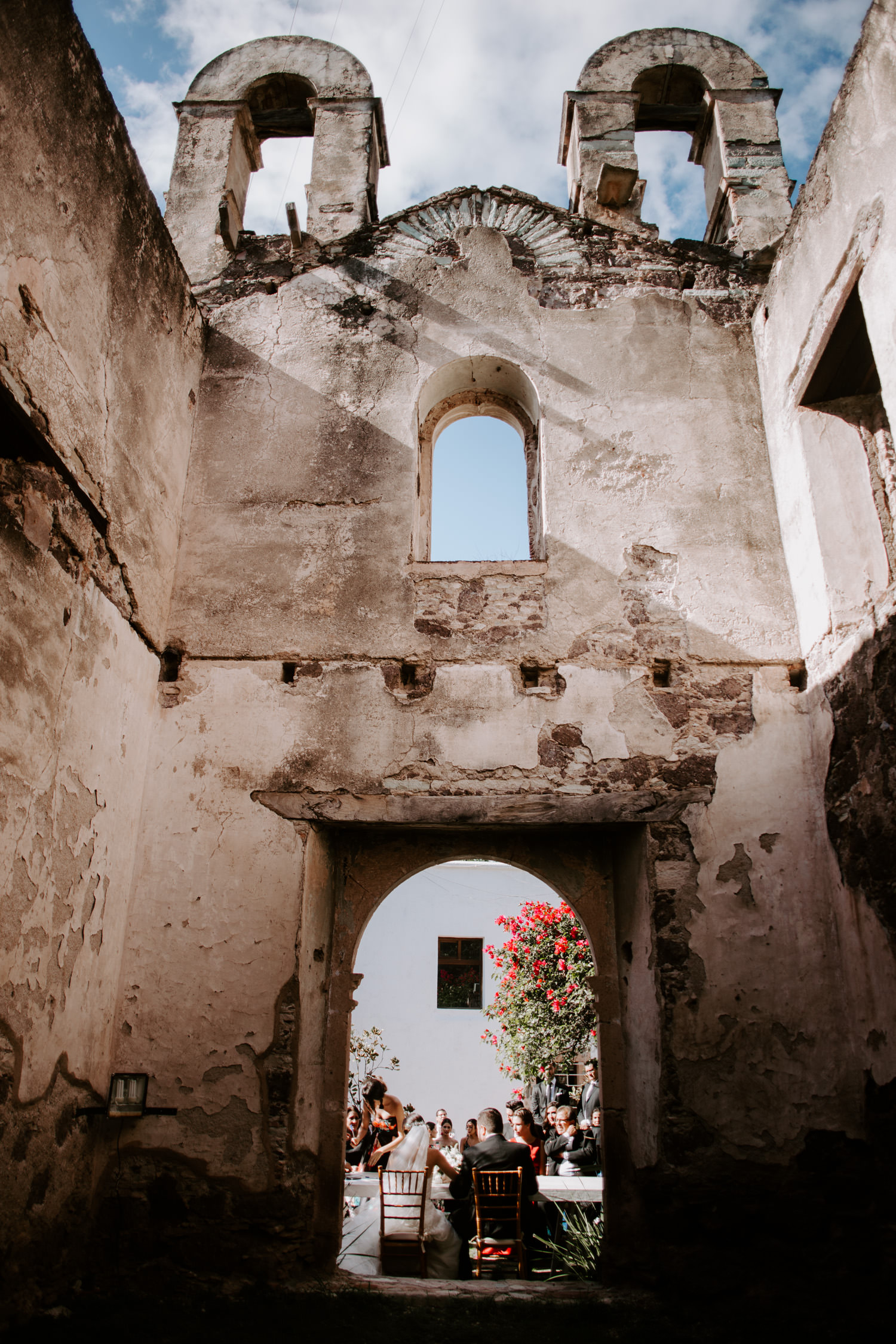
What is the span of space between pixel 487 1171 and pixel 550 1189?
1525 mm

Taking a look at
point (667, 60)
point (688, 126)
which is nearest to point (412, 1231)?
point (688, 126)

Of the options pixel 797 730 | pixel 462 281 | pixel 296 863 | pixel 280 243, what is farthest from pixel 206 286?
pixel 797 730

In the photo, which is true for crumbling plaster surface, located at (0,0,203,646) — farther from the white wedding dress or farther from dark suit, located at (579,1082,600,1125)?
dark suit, located at (579,1082,600,1125)

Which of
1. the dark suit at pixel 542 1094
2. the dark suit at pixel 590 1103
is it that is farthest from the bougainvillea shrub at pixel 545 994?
the dark suit at pixel 590 1103

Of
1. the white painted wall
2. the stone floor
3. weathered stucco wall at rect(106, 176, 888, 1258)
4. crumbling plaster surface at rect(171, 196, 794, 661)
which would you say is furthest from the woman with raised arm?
the white painted wall

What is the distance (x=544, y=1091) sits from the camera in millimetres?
Result: 11977

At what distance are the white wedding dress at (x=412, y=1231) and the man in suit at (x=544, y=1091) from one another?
5533mm

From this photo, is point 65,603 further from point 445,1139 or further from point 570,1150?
point 445,1139

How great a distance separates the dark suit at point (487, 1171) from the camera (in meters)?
5.64

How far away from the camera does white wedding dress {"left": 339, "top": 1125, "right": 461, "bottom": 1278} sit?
5.31m

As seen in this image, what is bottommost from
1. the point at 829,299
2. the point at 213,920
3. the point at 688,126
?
the point at 213,920

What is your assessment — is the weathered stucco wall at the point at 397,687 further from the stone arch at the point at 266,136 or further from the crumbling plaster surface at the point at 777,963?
the stone arch at the point at 266,136

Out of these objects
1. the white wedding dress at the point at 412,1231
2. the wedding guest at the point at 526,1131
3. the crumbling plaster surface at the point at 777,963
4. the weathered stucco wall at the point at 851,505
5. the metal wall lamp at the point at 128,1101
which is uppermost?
the weathered stucco wall at the point at 851,505

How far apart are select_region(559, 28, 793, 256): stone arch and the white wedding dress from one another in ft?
22.7
